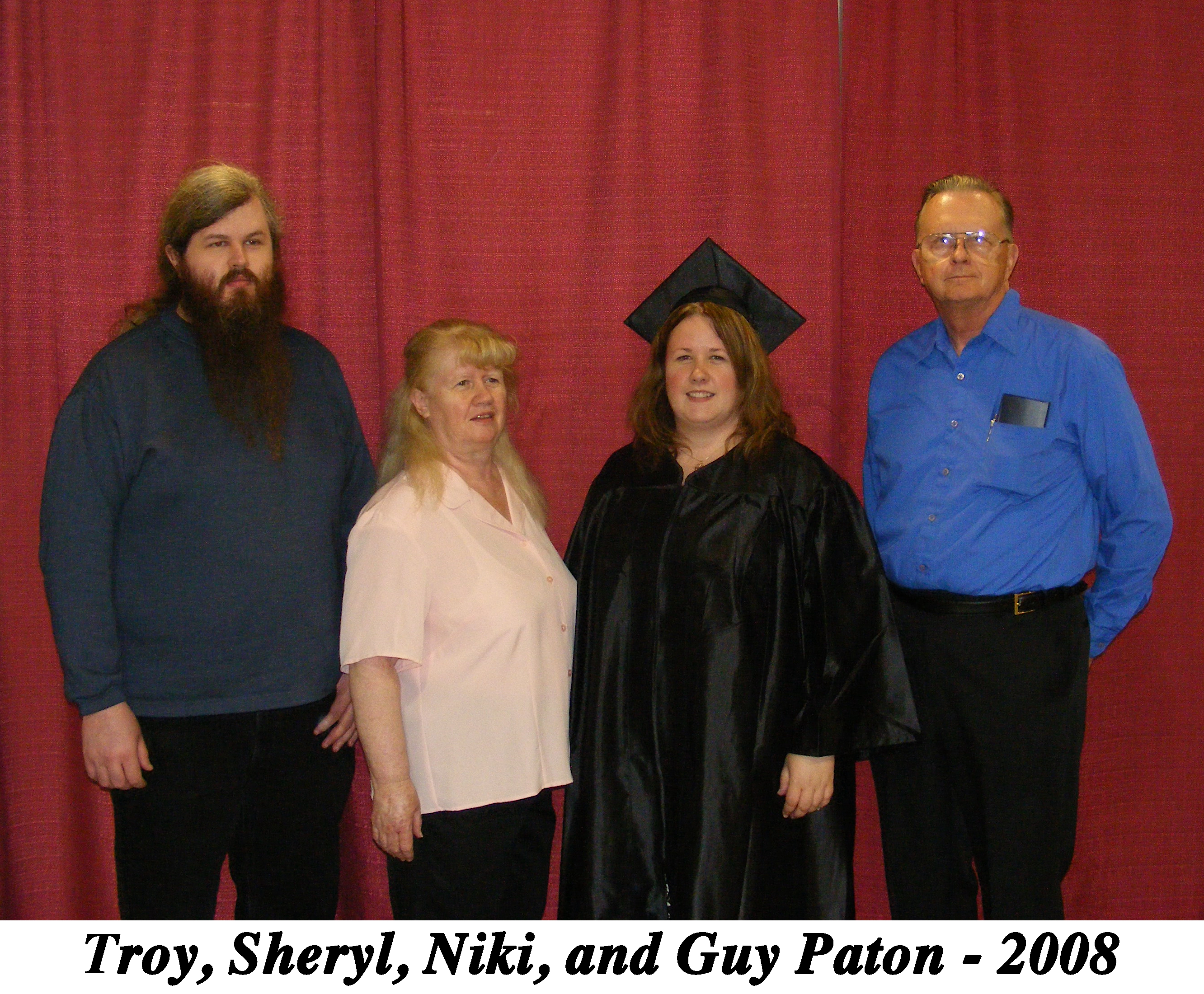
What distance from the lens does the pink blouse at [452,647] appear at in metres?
2.08

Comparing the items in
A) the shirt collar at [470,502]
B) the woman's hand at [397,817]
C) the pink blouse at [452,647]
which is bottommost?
the woman's hand at [397,817]

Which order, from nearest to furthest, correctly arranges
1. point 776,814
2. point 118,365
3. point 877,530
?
1. point 118,365
2. point 776,814
3. point 877,530

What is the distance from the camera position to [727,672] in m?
2.23

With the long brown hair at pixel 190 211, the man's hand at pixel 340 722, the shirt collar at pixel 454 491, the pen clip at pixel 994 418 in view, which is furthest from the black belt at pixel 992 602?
the long brown hair at pixel 190 211

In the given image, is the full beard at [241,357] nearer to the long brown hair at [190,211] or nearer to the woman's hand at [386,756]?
the long brown hair at [190,211]

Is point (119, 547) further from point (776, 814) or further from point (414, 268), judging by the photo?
point (776, 814)

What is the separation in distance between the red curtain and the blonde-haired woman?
2.81 feet

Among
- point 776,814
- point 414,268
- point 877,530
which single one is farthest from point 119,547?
point 877,530

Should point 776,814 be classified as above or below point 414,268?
below

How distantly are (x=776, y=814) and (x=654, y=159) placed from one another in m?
1.79

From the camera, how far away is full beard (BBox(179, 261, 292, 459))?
2.21 meters

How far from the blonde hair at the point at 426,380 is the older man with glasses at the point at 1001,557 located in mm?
962

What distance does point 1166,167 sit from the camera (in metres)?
3.00

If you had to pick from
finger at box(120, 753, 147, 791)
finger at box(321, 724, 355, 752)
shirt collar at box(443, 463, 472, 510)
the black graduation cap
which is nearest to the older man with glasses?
the black graduation cap
